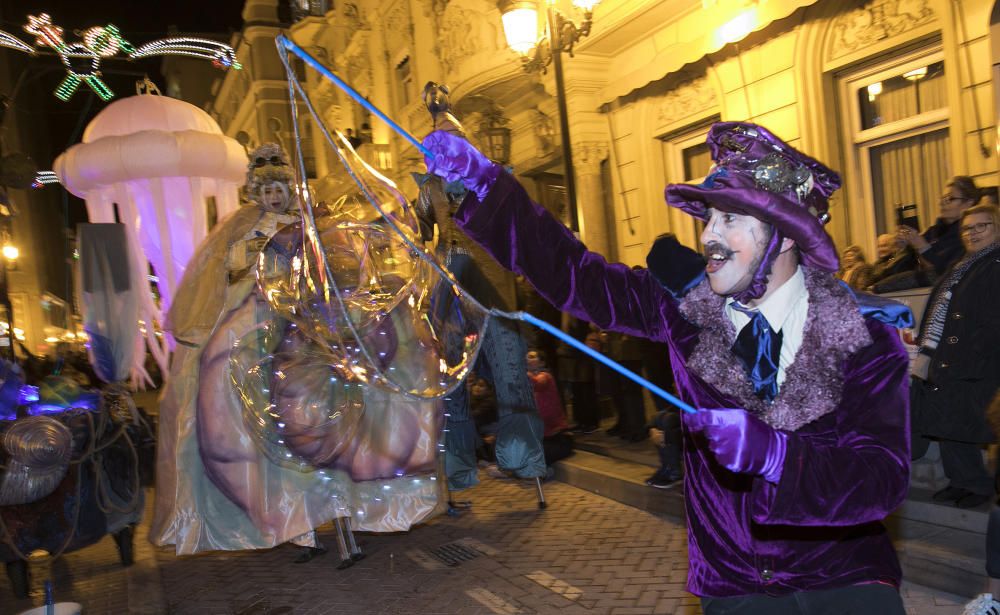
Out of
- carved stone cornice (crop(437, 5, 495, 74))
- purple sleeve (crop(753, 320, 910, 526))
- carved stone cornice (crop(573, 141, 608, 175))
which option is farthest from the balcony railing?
carved stone cornice (crop(437, 5, 495, 74))

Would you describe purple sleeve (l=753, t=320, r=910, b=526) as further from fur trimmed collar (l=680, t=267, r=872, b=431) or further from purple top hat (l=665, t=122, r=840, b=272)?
purple top hat (l=665, t=122, r=840, b=272)

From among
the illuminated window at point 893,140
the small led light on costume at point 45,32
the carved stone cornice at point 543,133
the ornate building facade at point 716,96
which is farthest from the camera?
the carved stone cornice at point 543,133

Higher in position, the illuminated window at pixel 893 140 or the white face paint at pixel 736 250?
the illuminated window at pixel 893 140

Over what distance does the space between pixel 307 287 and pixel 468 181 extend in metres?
1.31

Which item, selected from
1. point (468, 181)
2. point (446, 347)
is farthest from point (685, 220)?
point (468, 181)

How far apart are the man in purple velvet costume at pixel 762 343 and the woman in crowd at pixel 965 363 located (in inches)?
118

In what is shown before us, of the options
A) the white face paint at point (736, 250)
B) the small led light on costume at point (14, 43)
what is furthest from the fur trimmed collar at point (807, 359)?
the small led light on costume at point (14, 43)

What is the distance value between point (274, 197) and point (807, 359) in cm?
415

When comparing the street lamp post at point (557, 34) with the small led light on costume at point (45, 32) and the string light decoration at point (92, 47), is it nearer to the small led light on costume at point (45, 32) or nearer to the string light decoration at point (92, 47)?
the string light decoration at point (92, 47)

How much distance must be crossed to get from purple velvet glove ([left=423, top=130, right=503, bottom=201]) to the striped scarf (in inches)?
148

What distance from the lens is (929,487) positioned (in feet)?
16.5

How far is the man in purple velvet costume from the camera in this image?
6.24ft

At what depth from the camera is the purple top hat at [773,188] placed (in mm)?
1931

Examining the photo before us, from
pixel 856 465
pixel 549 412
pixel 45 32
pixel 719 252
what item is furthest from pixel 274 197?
pixel 45 32
